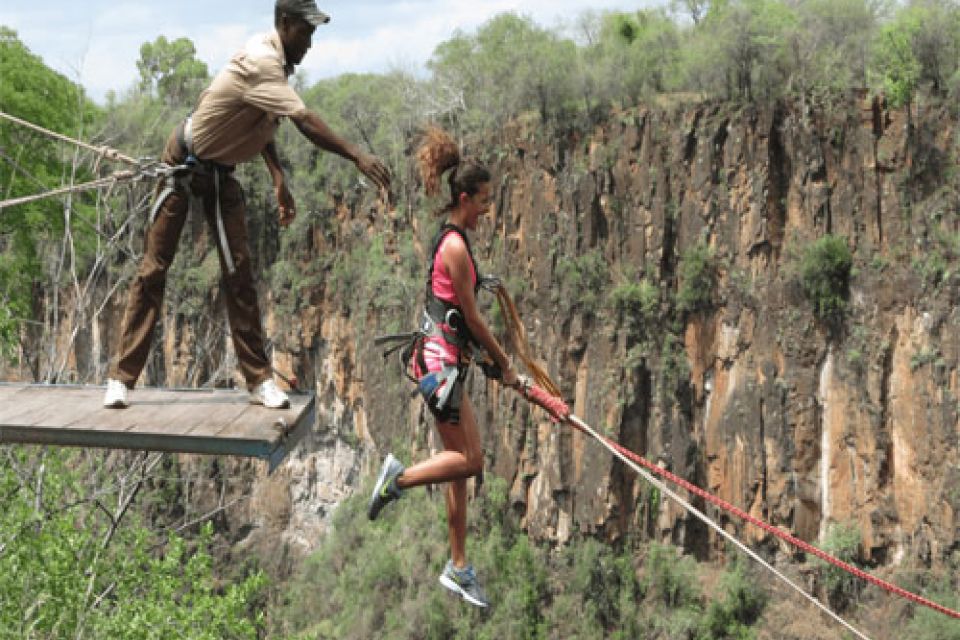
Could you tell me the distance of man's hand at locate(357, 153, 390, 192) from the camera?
5.01 m

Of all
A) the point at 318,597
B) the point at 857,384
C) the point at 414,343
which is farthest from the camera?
the point at 318,597

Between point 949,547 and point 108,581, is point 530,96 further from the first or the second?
point 108,581

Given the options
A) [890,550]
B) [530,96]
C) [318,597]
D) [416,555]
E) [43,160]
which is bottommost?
[318,597]

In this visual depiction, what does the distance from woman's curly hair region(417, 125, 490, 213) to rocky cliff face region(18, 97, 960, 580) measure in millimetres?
20593

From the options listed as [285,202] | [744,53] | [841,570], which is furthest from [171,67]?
[285,202]

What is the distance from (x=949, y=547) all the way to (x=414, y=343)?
2105 centimetres

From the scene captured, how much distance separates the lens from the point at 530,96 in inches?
1191

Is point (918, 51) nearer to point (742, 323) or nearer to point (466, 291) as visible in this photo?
point (742, 323)

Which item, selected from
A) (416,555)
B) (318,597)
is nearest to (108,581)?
(416,555)

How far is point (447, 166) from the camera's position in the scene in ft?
16.6

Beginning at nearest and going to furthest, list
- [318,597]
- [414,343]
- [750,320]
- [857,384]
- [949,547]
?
[414,343]
[949,547]
[857,384]
[750,320]
[318,597]

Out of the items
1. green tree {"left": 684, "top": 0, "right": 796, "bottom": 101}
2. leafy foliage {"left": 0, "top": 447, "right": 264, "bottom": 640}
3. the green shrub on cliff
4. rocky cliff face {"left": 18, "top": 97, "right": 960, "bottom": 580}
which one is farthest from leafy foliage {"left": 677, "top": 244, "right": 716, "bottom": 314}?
leafy foliage {"left": 0, "top": 447, "right": 264, "bottom": 640}

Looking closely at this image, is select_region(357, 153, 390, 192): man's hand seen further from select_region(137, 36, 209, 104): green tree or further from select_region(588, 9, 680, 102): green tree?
select_region(137, 36, 209, 104): green tree

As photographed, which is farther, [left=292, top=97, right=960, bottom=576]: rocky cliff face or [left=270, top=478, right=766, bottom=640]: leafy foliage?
[left=270, top=478, right=766, bottom=640]: leafy foliage
